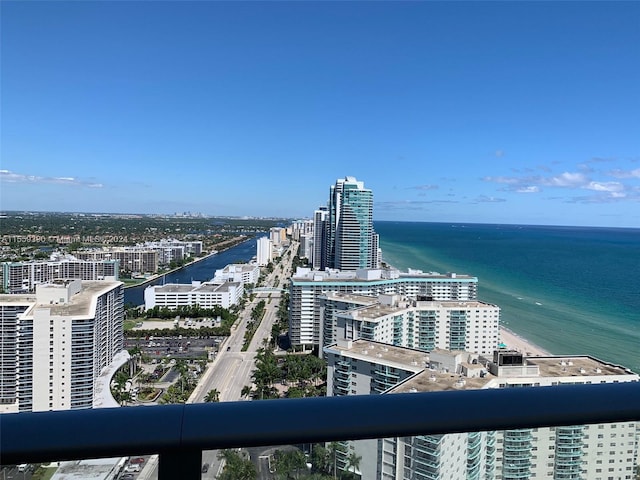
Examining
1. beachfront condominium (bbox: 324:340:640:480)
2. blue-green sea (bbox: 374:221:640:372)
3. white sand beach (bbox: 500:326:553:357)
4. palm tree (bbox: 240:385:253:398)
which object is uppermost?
beachfront condominium (bbox: 324:340:640:480)

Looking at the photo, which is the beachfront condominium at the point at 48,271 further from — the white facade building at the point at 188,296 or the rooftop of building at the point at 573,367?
the rooftop of building at the point at 573,367

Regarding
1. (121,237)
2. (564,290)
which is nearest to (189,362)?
(564,290)

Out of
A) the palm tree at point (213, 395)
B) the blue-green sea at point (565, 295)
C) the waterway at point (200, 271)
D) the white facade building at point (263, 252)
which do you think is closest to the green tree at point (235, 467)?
the palm tree at point (213, 395)

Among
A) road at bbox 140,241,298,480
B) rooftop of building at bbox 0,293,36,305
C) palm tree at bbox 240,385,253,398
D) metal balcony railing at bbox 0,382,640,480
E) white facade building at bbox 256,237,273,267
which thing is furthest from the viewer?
white facade building at bbox 256,237,273,267

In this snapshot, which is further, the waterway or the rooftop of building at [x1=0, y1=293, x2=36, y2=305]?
the waterway

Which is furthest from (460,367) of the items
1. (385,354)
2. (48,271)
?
(48,271)

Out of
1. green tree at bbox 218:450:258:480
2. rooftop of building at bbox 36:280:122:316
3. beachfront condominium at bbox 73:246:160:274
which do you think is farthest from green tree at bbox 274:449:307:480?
beachfront condominium at bbox 73:246:160:274

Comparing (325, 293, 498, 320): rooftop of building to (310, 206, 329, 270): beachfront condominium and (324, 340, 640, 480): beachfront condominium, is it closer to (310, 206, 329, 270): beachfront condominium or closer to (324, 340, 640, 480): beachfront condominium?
(324, 340, 640, 480): beachfront condominium
